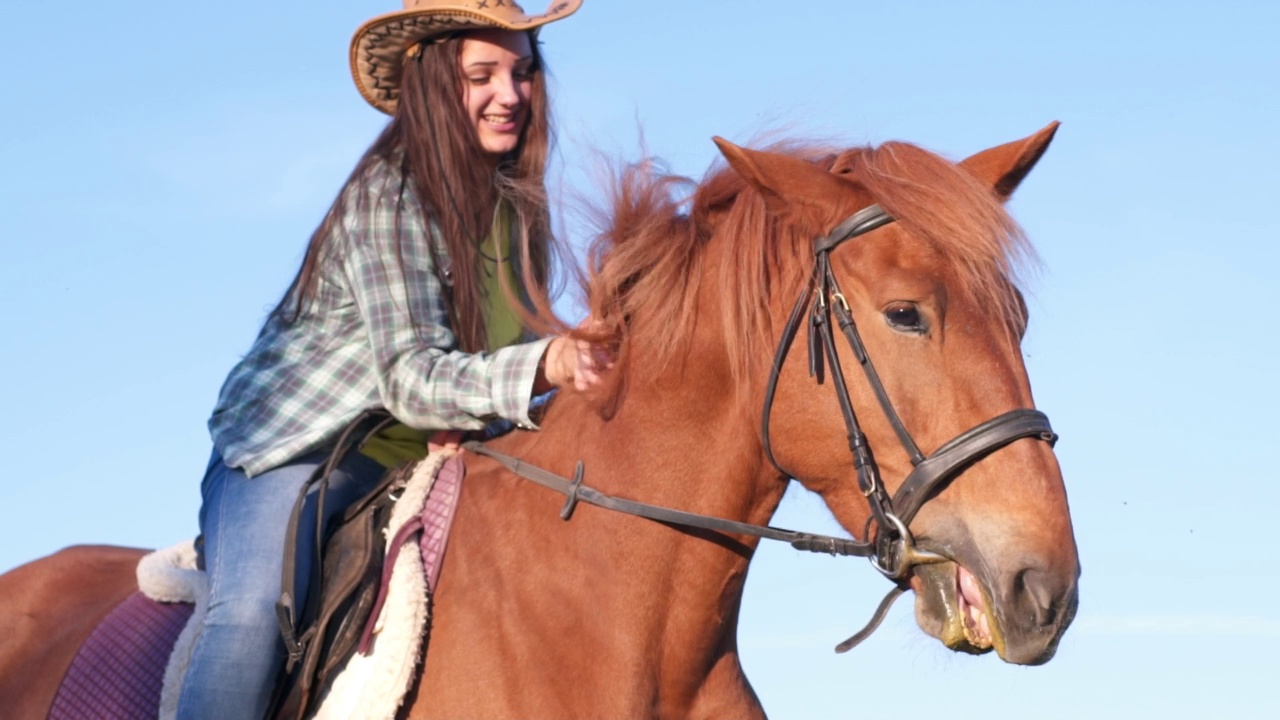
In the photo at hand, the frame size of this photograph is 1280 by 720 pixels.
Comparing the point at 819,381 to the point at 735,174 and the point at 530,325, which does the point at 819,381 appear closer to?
the point at 735,174

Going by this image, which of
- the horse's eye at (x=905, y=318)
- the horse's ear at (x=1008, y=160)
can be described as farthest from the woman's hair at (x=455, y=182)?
the horse's ear at (x=1008, y=160)

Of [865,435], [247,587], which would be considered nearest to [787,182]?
[865,435]

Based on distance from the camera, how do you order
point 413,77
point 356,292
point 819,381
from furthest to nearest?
point 413,77, point 356,292, point 819,381

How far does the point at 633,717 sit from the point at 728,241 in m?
1.43

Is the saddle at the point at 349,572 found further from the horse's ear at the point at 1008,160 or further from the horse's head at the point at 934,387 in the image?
the horse's ear at the point at 1008,160

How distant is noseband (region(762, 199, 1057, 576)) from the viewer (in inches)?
154

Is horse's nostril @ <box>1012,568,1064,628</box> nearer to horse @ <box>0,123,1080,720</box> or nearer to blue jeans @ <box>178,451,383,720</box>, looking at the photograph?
horse @ <box>0,123,1080,720</box>

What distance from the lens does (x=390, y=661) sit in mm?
4348

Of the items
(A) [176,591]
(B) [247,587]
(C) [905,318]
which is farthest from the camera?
(A) [176,591]

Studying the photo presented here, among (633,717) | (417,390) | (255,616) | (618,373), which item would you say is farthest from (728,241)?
(255,616)

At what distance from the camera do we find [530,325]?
197 inches

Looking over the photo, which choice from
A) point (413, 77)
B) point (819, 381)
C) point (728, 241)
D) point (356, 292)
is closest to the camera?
point (819, 381)

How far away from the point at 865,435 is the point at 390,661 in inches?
59.9

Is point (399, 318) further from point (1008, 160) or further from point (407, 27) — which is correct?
point (1008, 160)
